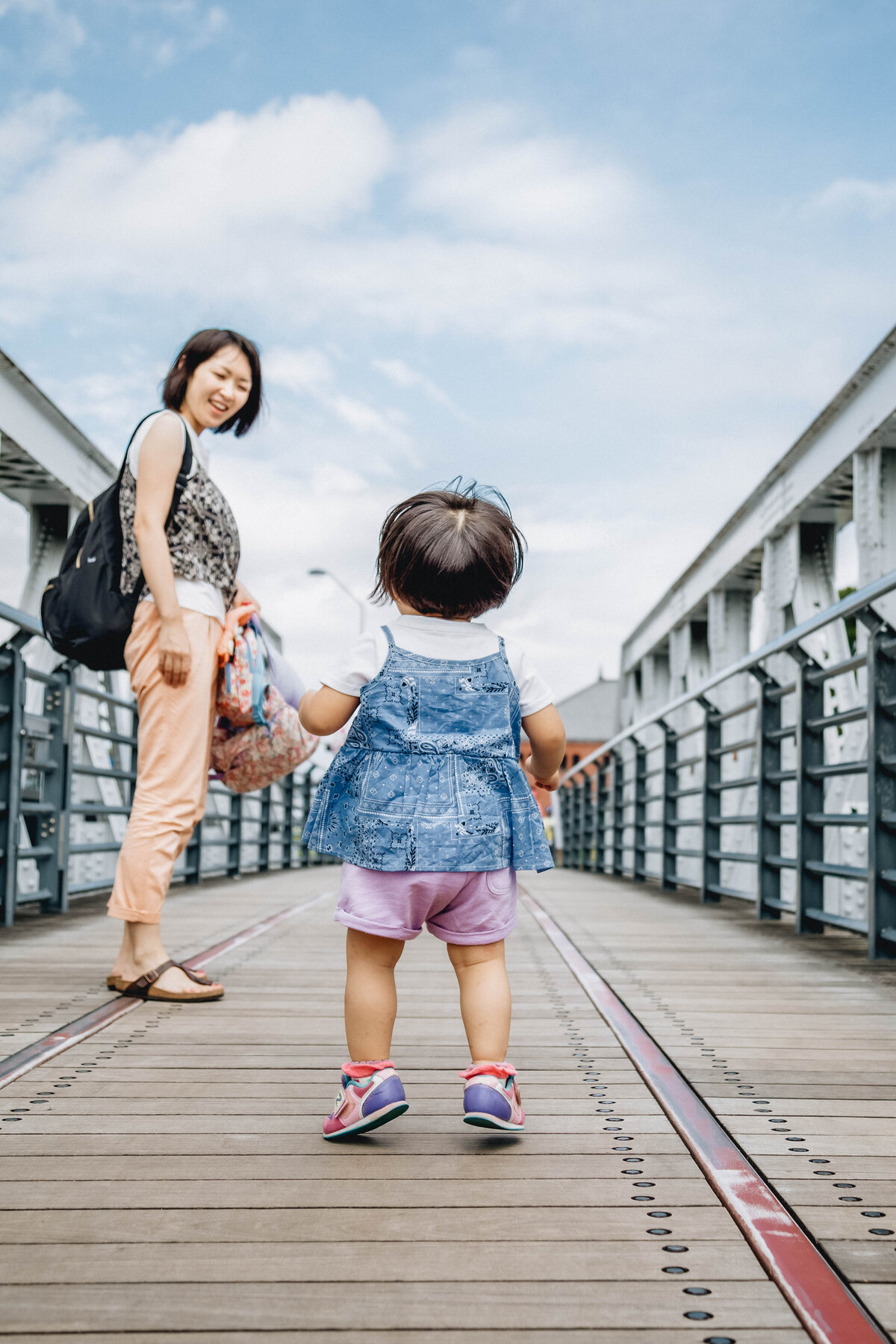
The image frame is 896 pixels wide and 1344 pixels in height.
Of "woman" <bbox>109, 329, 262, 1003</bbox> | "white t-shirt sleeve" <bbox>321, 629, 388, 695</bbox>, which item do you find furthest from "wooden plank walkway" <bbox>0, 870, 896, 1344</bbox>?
"white t-shirt sleeve" <bbox>321, 629, 388, 695</bbox>

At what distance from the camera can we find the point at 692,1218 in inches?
55.1

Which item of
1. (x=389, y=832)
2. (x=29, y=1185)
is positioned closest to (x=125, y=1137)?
(x=29, y=1185)

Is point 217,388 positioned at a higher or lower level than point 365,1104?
higher

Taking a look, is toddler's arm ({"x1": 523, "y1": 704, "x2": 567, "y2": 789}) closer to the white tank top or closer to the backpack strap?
the white tank top

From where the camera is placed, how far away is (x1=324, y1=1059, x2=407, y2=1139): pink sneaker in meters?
1.75

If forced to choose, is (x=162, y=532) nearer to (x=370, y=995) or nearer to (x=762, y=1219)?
(x=370, y=995)

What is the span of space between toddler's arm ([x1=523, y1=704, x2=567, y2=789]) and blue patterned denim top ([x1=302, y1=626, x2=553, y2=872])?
0.27ft

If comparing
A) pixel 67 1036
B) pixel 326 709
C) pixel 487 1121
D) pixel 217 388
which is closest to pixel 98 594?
pixel 217 388

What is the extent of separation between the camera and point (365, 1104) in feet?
5.75

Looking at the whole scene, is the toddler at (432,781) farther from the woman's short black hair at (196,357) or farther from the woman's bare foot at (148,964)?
the woman's short black hair at (196,357)

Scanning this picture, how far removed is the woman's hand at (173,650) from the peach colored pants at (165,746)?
4 cm

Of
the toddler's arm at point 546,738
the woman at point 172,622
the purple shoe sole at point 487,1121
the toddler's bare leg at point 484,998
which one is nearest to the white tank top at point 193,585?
the woman at point 172,622

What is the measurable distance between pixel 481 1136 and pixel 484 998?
198mm

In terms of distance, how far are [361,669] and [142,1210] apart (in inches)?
33.0
